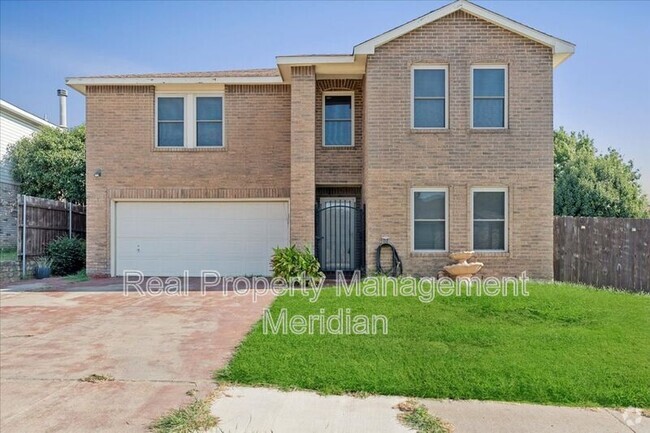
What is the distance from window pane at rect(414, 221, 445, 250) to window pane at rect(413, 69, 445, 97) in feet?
10.8

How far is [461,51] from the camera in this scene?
11953mm

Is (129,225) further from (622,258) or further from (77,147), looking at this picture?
(622,258)

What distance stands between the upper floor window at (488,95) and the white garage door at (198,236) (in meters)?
6.02

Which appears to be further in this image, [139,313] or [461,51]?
[461,51]

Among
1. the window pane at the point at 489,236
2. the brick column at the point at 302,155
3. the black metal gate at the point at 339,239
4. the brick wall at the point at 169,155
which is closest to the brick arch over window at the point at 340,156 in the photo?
the black metal gate at the point at 339,239

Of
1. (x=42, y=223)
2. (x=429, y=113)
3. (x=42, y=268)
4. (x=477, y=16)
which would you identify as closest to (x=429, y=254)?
(x=429, y=113)

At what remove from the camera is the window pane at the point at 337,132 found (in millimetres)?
13922

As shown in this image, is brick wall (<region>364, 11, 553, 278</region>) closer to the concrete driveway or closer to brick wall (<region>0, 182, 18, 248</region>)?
the concrete driveway

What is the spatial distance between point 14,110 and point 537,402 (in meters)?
23.2

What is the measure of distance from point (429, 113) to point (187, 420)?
9.80 metres

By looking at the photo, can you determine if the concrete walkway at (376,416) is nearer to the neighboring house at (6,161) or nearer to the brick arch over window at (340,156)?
the brick arch over window at (340,156)

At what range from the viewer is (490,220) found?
39.4ft

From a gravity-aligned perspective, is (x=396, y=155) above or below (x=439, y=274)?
above

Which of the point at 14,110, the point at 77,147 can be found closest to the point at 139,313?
the point at 77,147
